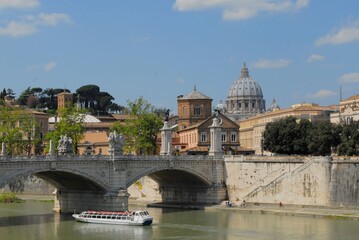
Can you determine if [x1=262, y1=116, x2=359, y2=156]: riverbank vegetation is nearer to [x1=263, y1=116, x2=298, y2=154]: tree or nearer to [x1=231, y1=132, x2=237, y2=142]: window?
[x1=263, y1=116, x2=298, y2=154]: tree

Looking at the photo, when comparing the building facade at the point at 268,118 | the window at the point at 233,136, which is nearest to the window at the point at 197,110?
the window at the point at 233,136

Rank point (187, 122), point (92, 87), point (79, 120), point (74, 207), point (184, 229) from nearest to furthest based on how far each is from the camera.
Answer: point (184, 229) < point (74, 207) < point (79, 120) < point (187, 122) < point (92, 87)

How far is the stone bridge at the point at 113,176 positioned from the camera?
49.2 metres

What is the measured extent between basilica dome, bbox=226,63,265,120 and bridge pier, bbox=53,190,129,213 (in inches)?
4829

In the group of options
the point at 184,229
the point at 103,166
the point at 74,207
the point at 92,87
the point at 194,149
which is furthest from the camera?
the point at 92,87

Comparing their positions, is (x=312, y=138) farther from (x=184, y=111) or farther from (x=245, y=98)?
(x=245, y=98)

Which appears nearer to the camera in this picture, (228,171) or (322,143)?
(228,171)

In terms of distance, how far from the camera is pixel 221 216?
177ft

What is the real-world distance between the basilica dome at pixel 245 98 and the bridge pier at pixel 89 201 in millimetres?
122667

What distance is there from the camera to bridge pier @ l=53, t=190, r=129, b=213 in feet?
176

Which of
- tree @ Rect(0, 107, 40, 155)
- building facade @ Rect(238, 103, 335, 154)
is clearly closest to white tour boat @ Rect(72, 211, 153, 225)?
tree @ Rect(0, 107, 40, 155)

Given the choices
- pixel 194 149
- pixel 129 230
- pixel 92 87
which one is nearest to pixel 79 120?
pixel 194 149

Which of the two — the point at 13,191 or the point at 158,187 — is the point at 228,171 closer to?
the point at 158,187

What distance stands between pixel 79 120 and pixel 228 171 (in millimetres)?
18825
